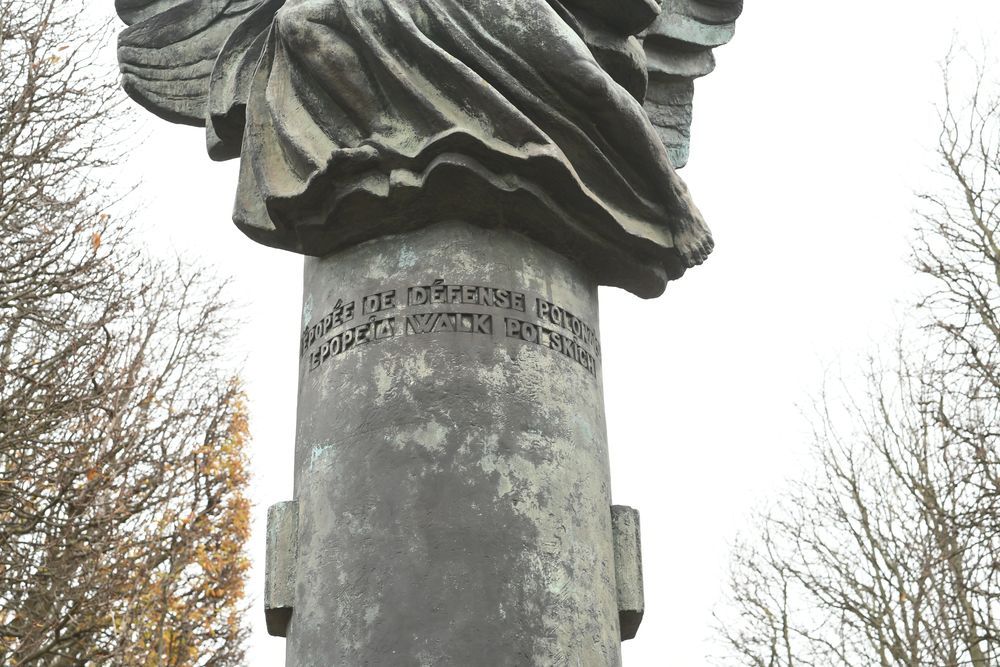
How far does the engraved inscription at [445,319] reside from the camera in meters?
4.73

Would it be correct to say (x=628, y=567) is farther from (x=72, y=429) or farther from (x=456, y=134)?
(x=72, y=429)

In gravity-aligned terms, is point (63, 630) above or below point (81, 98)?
below

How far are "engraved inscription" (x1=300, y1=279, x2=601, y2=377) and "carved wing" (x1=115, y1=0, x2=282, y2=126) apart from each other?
1.62 metres

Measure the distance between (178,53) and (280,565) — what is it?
2.79 metres

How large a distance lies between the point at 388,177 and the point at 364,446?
3.57ft

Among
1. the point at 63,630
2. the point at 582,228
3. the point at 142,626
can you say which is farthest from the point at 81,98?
the point at 582,228

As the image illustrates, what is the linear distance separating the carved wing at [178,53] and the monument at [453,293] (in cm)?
41

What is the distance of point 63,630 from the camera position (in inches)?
490

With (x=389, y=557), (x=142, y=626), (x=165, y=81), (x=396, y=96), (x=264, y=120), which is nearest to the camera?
(x=389, y=557)

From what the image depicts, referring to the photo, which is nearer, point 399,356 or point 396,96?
point 399,356

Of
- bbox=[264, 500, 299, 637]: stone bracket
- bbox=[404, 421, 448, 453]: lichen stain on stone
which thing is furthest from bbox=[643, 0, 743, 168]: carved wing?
bbox=[264, 500, 299, 637]: stone bracket

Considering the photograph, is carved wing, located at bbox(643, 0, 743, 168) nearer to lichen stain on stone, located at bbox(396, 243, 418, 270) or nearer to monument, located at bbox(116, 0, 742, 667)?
monument, located at bbox(116, 0, 742, 667)

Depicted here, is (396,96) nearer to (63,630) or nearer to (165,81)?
(165,81)

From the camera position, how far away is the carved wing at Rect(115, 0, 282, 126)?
5.99 meters
